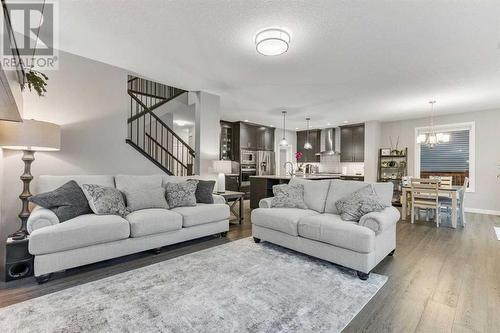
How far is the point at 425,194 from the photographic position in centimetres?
506

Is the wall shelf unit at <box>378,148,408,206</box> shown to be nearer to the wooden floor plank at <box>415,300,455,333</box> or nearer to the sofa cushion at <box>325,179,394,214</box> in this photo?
the sofa cushion at <box>325,179,394,214</box>

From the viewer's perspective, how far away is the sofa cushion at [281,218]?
3.01m

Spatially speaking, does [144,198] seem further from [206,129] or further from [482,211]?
[482,211]

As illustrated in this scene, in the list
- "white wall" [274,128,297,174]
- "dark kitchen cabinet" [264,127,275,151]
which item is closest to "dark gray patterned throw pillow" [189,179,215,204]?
"dark kitchen cabinet" [264,127,275,151]

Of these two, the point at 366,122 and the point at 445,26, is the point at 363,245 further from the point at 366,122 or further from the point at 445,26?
the point at 366,122

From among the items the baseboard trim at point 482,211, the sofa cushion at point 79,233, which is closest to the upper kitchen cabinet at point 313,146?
the baseboard trim at point 482,211

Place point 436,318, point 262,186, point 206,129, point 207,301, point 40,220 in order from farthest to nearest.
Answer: point 262,186 → point 206,129 → point 40,220 → point 207,301 → point 436,318

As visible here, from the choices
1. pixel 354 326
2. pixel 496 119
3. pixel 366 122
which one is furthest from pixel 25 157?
pixel 496 119

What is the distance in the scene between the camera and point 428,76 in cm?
383

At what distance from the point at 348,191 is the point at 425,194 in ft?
9.73

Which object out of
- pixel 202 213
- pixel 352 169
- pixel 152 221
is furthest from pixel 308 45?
pixel 352 169

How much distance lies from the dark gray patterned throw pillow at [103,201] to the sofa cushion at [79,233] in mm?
98

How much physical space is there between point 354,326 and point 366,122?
7.26 meters

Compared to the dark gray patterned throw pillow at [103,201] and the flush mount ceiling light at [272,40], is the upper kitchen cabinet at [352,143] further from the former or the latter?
the dark gray patterned throw pillow at [103,201]
